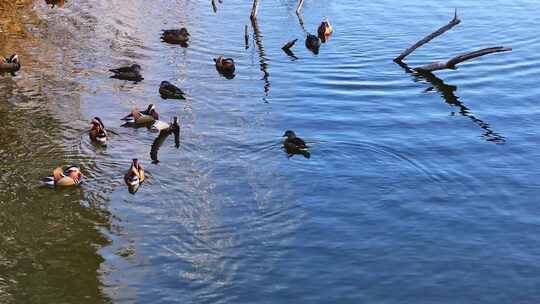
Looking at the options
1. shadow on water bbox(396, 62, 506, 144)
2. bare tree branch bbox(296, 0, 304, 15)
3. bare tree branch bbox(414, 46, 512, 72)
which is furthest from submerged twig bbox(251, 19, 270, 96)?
bare tree branch bbox(414, 46, 512, 72)

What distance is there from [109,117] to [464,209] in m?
9.93

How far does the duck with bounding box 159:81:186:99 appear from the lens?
23.1 m

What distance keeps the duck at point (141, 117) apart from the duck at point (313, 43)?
8852mm

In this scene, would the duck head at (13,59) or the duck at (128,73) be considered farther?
the duck head at (13,59)

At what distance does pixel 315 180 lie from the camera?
59.7ft

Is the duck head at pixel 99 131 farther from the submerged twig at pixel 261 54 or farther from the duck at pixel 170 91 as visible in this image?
the submerged twig at pixel 261 54

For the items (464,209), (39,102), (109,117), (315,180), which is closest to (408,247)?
(464,209)

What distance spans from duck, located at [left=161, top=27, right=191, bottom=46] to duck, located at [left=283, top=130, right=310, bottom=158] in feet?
32.5

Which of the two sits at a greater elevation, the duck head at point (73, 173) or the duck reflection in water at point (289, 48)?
the duck reflection in water at point (289, 48)

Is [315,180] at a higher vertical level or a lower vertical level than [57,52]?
lower

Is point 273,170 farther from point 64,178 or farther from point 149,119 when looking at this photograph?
point 64,178

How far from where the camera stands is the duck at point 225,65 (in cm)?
2520

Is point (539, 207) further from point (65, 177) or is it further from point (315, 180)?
point (65, 177)

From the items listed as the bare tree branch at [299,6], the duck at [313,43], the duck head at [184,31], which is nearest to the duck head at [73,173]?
the duck head at [184,31]
